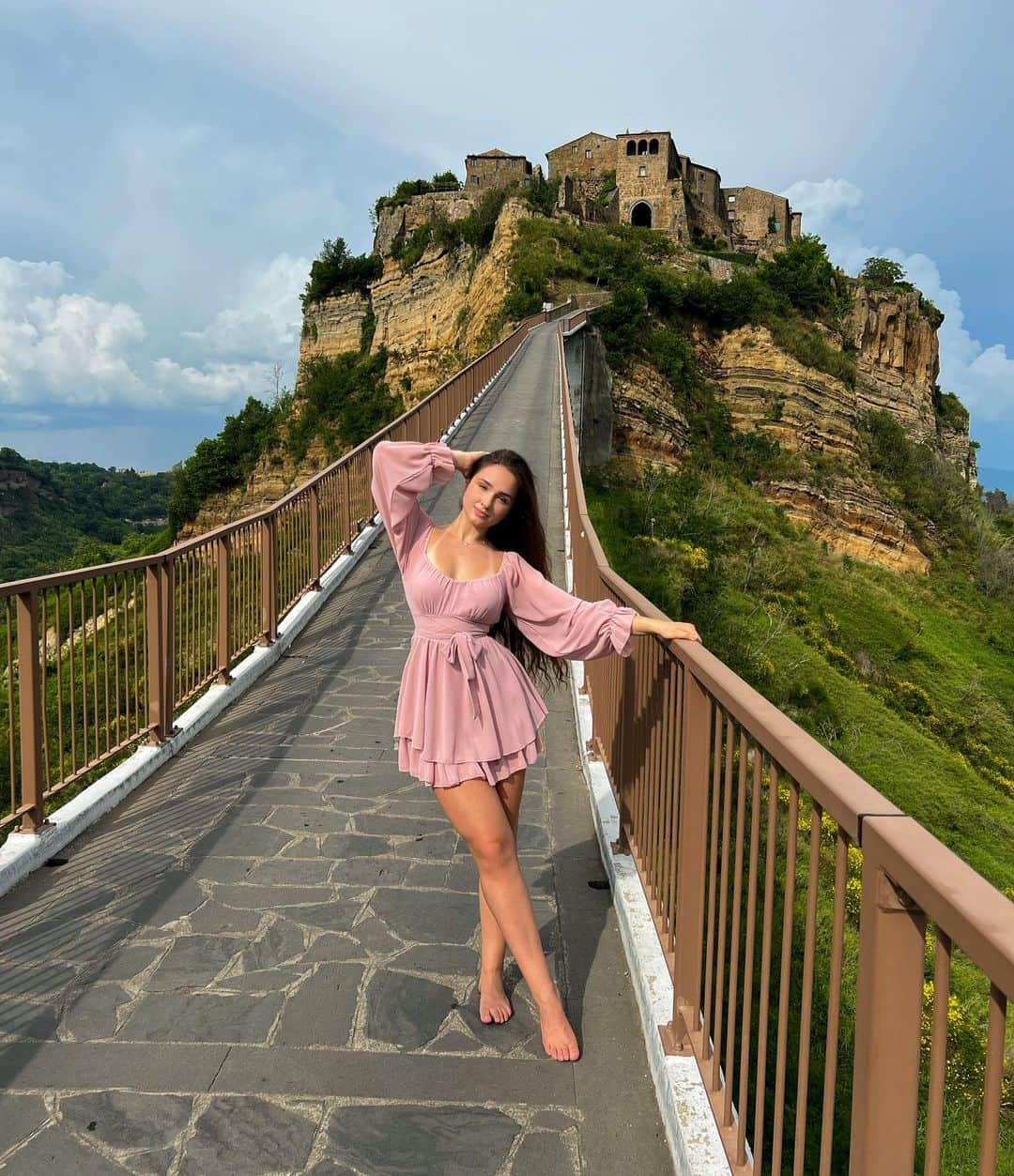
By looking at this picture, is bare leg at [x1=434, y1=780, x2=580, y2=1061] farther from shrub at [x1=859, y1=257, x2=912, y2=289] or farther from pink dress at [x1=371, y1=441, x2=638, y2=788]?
shrub at [x1=859, y1=257, x2=912, y2=289]

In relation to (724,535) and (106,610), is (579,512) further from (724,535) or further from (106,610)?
(724,535)

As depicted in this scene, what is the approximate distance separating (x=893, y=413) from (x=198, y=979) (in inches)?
2492

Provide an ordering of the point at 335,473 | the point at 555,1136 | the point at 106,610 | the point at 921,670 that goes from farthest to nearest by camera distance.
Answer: the point at 921,670 < the point at 335,473 < the point at 106,610 < the point at 555,1136

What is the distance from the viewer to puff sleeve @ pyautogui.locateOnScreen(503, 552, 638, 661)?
3156mm

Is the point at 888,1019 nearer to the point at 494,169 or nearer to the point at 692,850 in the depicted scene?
the point at 692,850

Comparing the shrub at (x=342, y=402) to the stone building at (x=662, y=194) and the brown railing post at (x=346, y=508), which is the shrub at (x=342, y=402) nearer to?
the stone building at (x=662, y=194)

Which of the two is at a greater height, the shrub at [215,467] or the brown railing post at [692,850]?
Answer: the shrub at [215,467]

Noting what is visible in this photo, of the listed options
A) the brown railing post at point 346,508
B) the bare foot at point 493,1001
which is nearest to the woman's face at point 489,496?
the bare foot at point 493,1001

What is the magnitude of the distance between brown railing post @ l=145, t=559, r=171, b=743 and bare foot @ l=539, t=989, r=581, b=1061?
12.9ft

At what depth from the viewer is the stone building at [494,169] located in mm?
64562

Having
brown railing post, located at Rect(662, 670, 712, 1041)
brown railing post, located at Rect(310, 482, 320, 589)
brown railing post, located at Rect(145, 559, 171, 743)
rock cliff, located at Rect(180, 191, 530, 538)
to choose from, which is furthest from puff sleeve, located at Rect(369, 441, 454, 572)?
rock cliff, located at Rect(180, 191, 530, 538)

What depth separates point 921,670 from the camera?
1077 inches

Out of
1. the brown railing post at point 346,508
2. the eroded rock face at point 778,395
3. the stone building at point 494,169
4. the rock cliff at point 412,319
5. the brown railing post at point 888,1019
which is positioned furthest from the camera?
the stone building at point 494,169

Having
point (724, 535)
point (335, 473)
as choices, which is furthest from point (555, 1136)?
point (724, 535)
